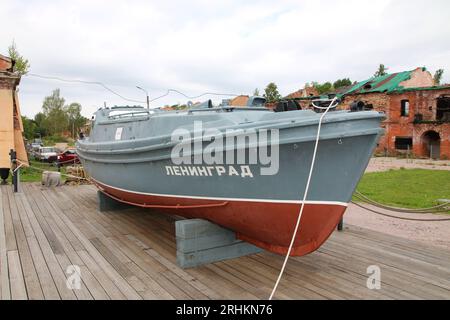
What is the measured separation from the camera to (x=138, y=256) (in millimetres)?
4645

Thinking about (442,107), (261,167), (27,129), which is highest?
(442,107)

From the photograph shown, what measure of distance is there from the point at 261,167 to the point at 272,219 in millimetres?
598

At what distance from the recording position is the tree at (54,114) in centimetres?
5838

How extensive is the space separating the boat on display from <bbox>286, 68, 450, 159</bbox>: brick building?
20.9m

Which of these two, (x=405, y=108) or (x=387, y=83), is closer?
(x=405, y=108)

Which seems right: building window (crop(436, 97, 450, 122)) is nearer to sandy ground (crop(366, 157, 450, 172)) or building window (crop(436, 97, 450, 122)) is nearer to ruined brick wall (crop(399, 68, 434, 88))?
ruined brick wall (crop(399, 68, 434, 88))

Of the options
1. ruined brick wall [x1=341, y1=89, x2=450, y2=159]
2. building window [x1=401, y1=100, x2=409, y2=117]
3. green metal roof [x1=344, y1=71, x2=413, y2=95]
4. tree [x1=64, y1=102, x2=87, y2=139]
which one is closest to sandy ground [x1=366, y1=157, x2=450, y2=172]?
ruined brick wall [x1=341, y1=89, x2=450, y2=159]

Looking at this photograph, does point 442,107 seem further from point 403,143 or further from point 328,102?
point 328,102

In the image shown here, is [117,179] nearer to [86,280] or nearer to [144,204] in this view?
[144,204]

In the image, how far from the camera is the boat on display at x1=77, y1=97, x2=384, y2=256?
3424mm

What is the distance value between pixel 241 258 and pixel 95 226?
2.98m

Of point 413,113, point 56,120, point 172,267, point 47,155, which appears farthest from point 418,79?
point 56,120

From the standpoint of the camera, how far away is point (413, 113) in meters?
25.7

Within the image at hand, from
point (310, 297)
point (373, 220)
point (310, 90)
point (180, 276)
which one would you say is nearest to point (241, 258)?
point (180, 276)
